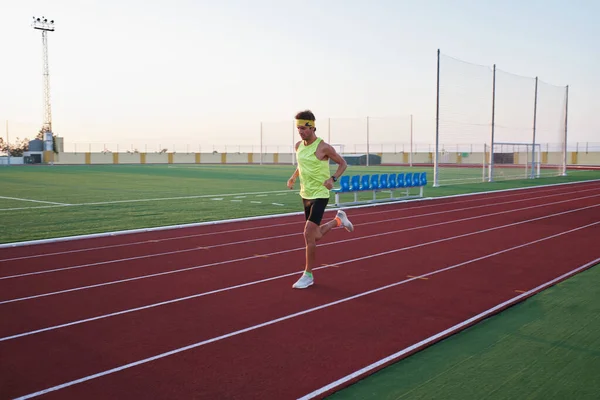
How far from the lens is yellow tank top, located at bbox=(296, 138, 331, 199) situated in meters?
6.37

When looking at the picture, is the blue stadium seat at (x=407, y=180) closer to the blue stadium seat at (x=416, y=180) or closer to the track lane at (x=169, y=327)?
the blue stadium seat at (x=416, y=180)

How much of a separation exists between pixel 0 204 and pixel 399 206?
1146 cm

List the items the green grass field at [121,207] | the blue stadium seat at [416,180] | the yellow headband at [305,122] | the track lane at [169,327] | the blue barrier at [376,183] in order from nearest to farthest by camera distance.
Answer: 1. the track lane at [169,327]
2. the yellow headband at [305,122]
3. the green grass field at [121,207]
4. the blue barrier at [376,183]
5. the blue stadium seat at [416,180]

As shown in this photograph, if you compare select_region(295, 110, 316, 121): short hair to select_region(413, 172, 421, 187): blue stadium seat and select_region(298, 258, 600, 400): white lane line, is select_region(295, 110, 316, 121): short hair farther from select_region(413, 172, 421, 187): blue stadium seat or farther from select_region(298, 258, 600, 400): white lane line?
select_region(413, 172, 421, 187): blue stadium seat

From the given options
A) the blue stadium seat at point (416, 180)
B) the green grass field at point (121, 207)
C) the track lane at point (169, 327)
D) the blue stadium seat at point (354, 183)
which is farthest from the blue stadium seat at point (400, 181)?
the track lane at point (169, 327)

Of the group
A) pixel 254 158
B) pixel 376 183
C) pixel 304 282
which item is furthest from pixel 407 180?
pixel 254 158

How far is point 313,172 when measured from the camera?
6375mm

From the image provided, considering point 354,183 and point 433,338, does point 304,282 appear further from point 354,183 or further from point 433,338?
point 354,183

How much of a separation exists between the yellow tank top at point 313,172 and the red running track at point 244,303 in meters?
1.11

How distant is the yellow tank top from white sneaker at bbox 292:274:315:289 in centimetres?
95

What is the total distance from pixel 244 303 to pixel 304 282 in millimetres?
898

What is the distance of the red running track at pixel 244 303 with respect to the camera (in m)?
3.99

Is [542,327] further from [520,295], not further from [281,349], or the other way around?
[281,349]

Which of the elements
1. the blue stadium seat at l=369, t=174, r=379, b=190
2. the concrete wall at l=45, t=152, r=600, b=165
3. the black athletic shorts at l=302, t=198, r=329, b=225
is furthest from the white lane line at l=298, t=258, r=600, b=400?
the concrete wall at l=45, t=152, r=600, b=165
